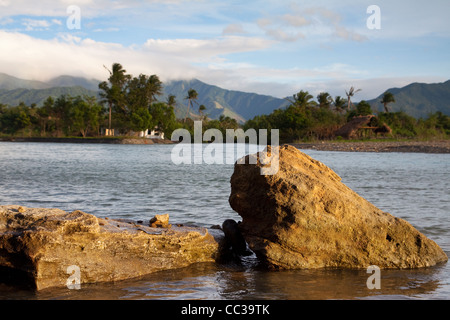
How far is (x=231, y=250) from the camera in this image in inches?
306

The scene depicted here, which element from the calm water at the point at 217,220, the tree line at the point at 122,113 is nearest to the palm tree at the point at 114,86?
the tree line at the point at 122,113

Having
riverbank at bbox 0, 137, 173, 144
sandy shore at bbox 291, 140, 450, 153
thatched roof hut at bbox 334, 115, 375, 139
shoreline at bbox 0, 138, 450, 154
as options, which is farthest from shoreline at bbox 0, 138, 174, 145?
thatched roof hut at bbox 334, 115, 375, 139

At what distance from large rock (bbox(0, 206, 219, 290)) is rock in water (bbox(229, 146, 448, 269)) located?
3.95 feet

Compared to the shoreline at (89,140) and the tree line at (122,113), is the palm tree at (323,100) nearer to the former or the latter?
the tree line at (122,113)

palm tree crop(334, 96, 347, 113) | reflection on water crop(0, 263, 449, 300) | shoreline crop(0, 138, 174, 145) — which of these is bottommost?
reflection on water crop(0, 263, 449, 300)

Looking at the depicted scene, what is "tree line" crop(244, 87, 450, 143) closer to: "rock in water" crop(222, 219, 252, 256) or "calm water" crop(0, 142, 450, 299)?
"calm water" crop(0, 142, 450, 299)

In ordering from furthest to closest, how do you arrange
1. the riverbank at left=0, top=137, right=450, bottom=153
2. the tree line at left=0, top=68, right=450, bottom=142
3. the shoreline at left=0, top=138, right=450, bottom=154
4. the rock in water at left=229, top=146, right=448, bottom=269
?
the tree line at left=0, top=68, right=450, bottom=142 → the riverbank at left=0, top=137, right=450, bottom=153 → the shoreline at left=0, top=138, right=450, bottom=154 → the rock in water at left=229, top=146, right=448, bottom=269

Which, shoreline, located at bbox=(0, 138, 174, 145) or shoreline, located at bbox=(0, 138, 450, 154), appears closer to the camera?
shoreline, located at bbox=(0, 138, 450, 154)

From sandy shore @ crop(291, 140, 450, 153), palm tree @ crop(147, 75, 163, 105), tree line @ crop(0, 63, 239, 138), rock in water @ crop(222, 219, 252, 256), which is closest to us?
rock in water @ crop(222, 219, 252, 256)

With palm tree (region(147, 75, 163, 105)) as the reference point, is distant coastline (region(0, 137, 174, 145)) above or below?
below

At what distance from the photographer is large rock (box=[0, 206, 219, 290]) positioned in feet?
19.0

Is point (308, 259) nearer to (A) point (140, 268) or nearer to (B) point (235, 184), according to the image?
(B) point (235, 184)

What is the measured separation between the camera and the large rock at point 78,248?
19.0 feet

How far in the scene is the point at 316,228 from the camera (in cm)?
690
